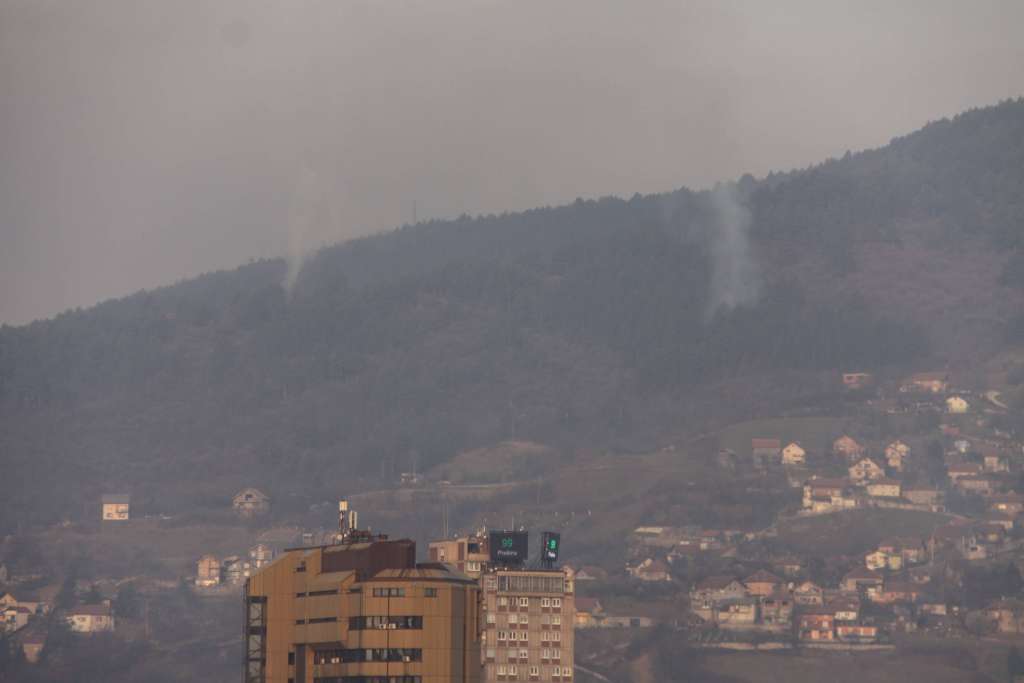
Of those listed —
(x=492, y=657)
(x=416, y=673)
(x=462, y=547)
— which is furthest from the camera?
(x=462, y=547)

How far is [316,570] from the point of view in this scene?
123m

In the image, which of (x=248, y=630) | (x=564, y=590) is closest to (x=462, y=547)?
(x=564, y=590)

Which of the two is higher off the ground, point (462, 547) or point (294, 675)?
point (462, 547)

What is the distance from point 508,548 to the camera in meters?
175

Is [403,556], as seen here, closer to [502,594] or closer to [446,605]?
[446,605]

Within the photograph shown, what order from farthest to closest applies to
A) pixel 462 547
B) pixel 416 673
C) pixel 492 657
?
pixel 462 547 → pixel 492 657 → pixel 416 673

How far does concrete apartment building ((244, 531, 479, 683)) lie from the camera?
11838cm

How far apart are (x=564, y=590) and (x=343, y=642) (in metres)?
53.6

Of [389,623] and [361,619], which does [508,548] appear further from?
[389,623]

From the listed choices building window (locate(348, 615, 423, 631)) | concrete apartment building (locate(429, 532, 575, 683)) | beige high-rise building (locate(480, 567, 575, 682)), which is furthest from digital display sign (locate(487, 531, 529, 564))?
building window (locate(348, 615, 423, 631))

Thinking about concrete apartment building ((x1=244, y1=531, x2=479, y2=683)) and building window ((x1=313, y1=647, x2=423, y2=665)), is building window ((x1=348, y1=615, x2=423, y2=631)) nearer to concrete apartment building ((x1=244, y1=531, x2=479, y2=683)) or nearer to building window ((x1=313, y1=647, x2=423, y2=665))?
concrete apartment building ((x1=244, y1=531, x2=479, y2=683))

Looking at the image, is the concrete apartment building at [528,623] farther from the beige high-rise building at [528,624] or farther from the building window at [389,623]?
the building window at [389,623]

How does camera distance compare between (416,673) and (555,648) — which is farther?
(555,648)

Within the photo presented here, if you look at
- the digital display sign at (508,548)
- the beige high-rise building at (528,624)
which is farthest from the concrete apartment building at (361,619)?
the digital display sign at (508,548)
